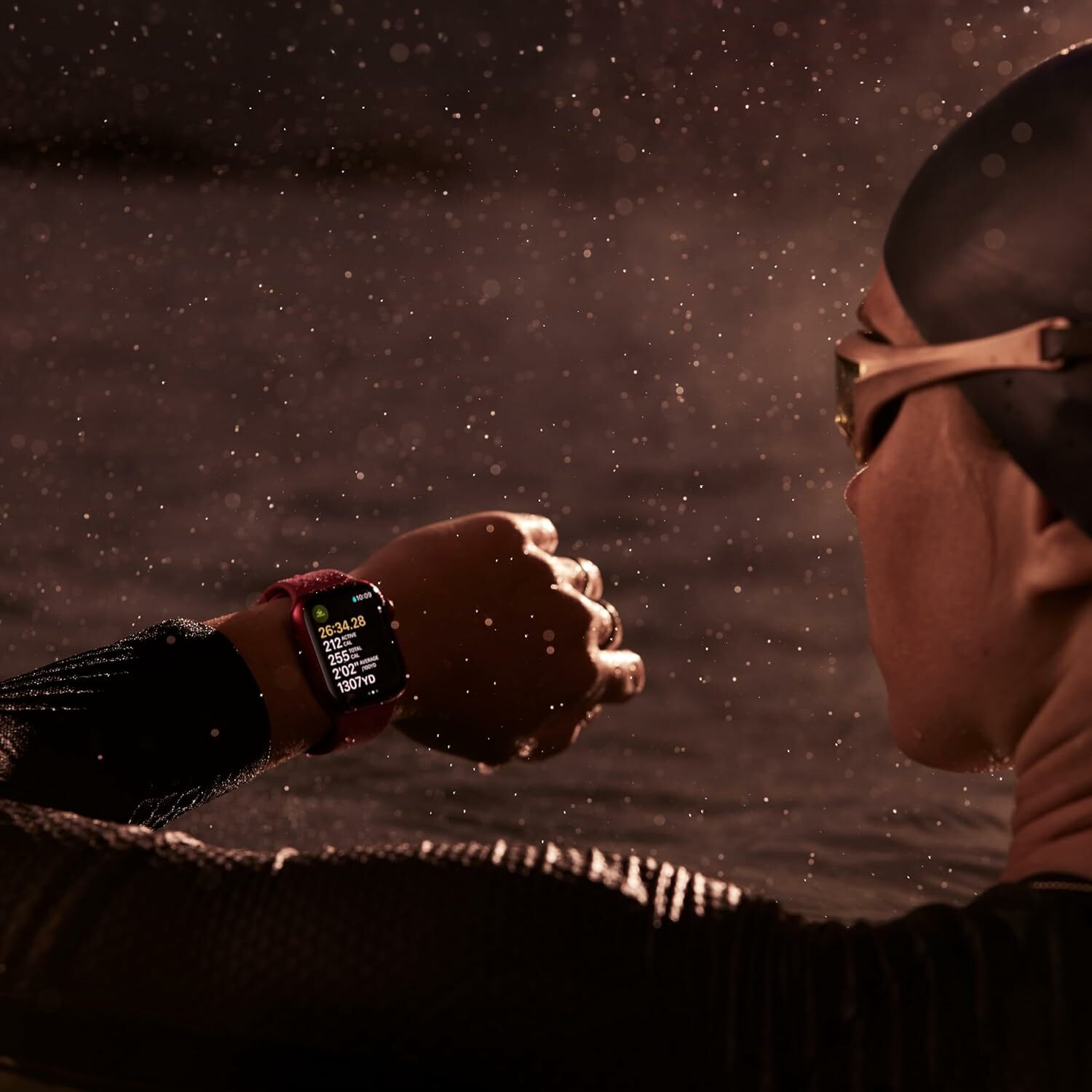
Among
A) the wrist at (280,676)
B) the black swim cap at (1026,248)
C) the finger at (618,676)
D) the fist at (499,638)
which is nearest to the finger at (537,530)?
the fist at (499,638)

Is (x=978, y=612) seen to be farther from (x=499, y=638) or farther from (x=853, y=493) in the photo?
(x=499, y=638)

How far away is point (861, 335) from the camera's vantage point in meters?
0.88

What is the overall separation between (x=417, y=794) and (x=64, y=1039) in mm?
1795

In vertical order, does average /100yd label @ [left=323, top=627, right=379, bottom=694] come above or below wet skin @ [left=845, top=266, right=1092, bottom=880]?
below

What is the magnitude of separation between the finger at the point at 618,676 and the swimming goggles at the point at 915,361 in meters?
0.42

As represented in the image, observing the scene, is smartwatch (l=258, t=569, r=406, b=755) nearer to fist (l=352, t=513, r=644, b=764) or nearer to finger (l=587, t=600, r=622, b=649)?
fist (l=352, t=513, r=644, b=764)

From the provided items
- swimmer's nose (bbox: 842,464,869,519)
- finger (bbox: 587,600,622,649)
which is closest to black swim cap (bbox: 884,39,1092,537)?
swimmer's nose (bbox: 842,464,869,519)

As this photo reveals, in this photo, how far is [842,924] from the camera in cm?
63

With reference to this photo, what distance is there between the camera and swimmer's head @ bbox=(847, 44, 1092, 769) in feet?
2.31

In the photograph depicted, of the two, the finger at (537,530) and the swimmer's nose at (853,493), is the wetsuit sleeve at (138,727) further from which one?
the swimmer's nose at (853,493)

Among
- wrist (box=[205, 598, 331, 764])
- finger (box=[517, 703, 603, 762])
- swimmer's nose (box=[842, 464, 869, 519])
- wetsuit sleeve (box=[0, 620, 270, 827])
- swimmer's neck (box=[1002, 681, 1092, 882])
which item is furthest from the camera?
finger (box=[517, 703, 603, 762])

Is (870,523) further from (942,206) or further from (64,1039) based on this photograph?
(64,1039)

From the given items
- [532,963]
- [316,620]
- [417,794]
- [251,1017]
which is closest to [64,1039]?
[251,1017]

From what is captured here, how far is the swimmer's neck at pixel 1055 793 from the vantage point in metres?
0.68
